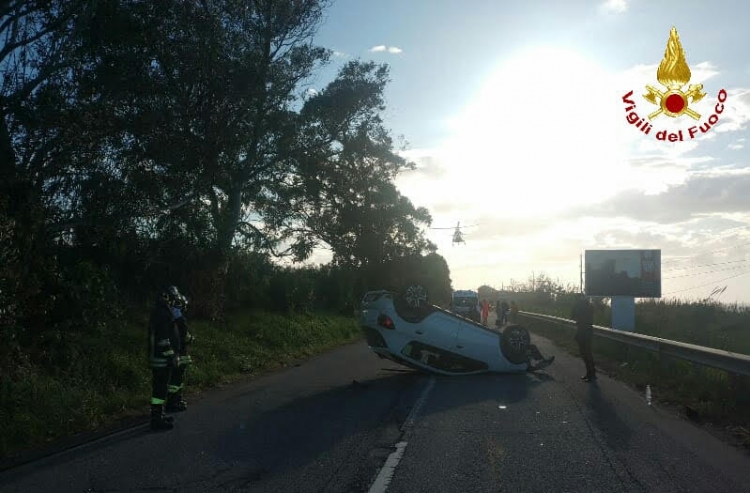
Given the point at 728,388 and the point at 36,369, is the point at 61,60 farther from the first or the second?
the point at 728,388

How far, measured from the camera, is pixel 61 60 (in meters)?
14.7

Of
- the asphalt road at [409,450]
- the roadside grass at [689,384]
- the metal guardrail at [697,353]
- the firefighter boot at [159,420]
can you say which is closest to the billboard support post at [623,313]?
the roadside grass at [689,384]

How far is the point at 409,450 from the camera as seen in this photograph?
757cm

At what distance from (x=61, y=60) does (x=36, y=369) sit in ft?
22.3

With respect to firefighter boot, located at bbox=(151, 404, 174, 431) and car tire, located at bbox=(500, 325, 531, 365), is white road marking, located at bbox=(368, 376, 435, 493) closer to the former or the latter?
firefighter boot, located at bbox=(151, 404, 174, 431)

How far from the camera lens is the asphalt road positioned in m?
6.32

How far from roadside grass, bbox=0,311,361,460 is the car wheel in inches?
161

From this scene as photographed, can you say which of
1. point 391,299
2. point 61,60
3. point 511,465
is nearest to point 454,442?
point 511,465

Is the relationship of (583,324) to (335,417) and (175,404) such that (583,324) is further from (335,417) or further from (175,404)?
(175,404)

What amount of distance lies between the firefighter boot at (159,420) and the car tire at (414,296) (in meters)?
6.33

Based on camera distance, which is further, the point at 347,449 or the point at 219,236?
the point at 219,236

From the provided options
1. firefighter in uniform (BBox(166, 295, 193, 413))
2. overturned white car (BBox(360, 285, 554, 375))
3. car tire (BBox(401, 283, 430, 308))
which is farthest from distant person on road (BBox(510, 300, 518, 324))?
firefighter in uniform (BBox(166, 295, 193, 413))

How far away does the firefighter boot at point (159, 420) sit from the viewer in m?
8.94

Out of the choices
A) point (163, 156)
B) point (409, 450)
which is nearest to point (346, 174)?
point (163, 156)
